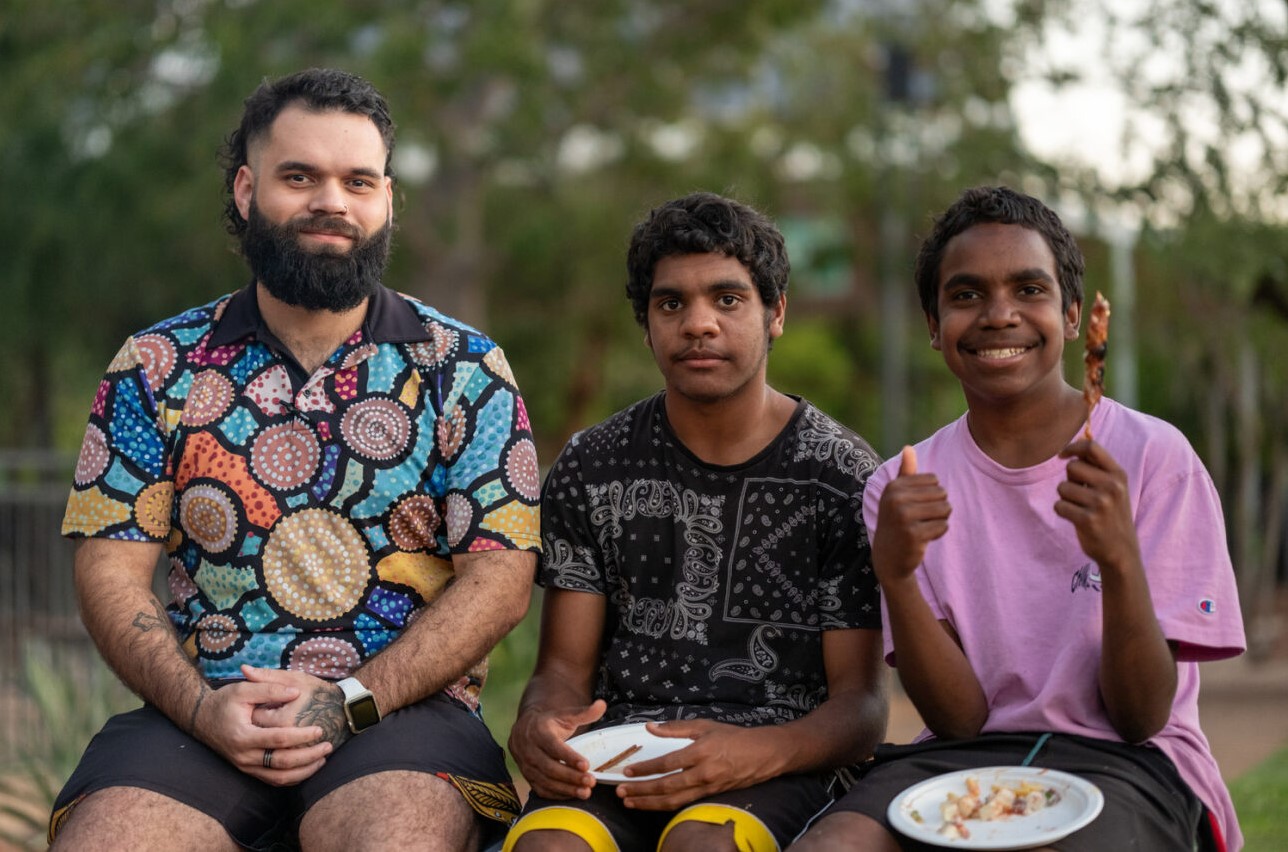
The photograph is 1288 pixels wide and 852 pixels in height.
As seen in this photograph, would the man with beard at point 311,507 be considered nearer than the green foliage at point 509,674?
Yes

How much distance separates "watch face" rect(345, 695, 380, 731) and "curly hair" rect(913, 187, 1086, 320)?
149 cm

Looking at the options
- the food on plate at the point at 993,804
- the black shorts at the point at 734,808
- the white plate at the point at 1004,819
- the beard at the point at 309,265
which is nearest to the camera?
the white plate at the point at 1004,819

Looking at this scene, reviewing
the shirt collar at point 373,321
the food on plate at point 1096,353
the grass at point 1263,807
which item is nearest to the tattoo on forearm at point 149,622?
the shirt collar at point 373,321

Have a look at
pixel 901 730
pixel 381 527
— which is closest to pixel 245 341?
pixel 381 527

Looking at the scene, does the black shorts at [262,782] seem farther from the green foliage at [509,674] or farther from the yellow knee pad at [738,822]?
the green foliage at [509,674]

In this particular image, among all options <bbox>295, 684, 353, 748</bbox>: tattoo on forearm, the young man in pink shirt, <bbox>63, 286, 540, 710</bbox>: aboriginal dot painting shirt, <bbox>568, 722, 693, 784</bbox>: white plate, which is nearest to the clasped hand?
<bbox>295, 684, 353, 748</bbox>: tattoo on forearm

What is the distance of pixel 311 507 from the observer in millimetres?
3572

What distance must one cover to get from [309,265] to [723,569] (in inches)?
47.5

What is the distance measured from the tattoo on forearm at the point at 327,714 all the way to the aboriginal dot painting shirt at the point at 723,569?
57 centimetres

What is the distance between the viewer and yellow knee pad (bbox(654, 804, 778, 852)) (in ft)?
10.00

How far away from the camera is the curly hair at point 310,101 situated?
3.66m

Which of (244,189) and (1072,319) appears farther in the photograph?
(244,189)

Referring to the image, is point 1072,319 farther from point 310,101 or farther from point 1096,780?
point 310,101

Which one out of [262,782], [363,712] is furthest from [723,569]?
[262,782]
